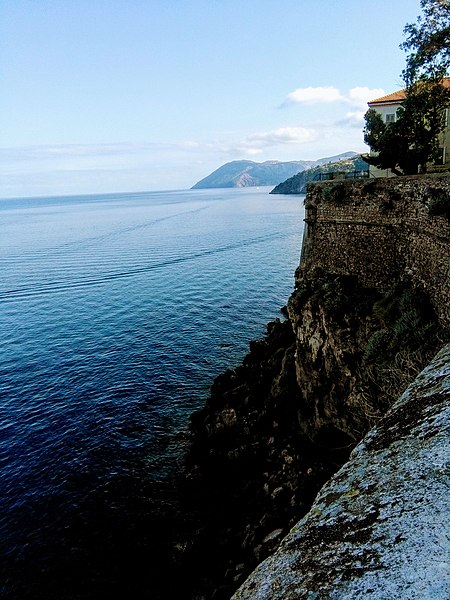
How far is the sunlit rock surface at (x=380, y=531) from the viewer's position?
372cm

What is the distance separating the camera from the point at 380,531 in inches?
171

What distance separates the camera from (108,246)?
7694cm

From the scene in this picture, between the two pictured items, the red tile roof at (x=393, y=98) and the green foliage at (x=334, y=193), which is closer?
the green foliage at (x=334, y=193)

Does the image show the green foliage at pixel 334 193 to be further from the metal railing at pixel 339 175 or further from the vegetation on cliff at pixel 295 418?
the vegetation on cliff at pixel 295 418

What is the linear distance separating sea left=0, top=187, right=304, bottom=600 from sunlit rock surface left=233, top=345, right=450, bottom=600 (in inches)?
547

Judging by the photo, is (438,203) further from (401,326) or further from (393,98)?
(393,98)

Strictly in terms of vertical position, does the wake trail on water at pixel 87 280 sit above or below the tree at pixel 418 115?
below

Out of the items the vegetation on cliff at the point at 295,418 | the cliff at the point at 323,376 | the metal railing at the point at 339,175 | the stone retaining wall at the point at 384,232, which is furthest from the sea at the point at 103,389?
the metal railing at the point at 339,175

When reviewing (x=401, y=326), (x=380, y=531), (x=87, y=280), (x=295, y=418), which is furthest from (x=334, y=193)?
(x=87, y=280)

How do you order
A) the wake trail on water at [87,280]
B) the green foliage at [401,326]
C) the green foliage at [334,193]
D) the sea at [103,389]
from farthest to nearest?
the wake trail on water at [87,280]
the green foliage at [334,193]
the sea at [103,389]
the green foliage at [401,326]

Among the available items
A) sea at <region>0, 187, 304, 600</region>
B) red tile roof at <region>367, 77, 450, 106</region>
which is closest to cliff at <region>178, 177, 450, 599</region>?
sea at <region>0, 187, 304, 600</region>

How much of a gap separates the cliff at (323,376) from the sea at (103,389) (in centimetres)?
263

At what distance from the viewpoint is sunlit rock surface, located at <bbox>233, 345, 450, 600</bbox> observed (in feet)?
12.2

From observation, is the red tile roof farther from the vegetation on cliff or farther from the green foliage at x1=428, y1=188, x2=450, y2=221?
the green foliage at x1=428, y1=188, x2=450, y2=221
